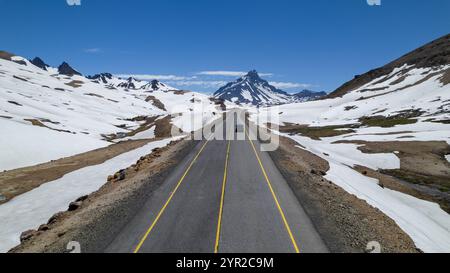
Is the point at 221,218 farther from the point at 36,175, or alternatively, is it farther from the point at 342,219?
the point at 36,175

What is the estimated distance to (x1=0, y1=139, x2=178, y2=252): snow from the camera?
71.1 ft

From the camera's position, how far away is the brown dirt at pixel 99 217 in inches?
661

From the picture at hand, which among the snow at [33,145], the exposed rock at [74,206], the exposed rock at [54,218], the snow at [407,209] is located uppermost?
the snow at [33,145]

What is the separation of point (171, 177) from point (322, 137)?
5715 cm

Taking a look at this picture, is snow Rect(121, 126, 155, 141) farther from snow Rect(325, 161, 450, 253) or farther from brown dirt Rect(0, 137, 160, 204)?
snow Rect(325, 161, 450, 253)

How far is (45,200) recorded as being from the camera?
89.2 feet

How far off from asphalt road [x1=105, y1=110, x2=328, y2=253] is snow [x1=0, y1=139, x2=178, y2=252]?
319 inches

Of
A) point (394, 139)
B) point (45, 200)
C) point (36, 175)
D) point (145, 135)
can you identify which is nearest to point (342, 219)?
point (45, 200)

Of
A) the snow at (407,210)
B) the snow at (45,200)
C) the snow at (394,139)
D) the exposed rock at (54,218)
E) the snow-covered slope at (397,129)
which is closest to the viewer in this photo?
the exposed rock at (54,218)

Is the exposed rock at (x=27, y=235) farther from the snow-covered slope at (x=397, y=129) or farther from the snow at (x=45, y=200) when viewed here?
the snow-covered slope at (x=397, y=129)

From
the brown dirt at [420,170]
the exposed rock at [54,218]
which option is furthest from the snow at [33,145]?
the brown dirt at [420,170]

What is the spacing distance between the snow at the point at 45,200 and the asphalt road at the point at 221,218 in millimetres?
8113

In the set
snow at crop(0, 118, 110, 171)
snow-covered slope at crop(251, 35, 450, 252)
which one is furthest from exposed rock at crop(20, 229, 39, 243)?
snow at crop(0, 118, 110, 171)
